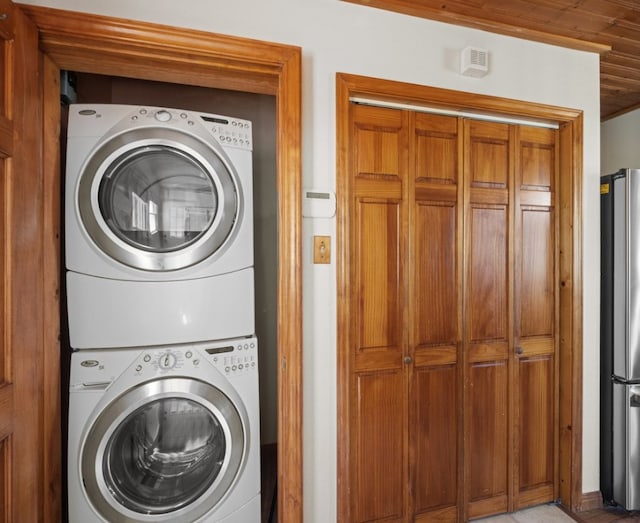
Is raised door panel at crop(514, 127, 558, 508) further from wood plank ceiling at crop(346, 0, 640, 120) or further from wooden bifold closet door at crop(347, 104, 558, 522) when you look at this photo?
wood plank ceiling at crop(346, 0, 640, 120)

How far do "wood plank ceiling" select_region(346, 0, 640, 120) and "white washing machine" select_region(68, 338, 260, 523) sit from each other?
5.78 ft

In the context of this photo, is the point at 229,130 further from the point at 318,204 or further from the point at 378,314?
the point at 378,314

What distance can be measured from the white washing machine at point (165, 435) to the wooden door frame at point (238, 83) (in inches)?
5.5

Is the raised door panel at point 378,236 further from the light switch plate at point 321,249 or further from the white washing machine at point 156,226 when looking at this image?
the white washing machine at point 156,226

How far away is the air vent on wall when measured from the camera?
5.53 ft

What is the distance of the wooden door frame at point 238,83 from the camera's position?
1344 millimetres

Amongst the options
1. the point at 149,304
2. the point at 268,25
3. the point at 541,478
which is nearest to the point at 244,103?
the point at 268,25

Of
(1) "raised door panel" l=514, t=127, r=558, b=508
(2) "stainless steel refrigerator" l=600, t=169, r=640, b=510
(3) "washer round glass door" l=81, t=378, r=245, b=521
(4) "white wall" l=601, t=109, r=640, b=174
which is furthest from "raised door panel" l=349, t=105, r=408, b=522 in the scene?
(4) "white wall" l=601, t=109, r=640, b=174

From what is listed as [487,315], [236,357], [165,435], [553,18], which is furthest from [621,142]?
[165,435]

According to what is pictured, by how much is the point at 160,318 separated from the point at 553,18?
232 cm

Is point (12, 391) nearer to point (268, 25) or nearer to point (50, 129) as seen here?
point (50, 129)

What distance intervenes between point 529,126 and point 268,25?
1.48m

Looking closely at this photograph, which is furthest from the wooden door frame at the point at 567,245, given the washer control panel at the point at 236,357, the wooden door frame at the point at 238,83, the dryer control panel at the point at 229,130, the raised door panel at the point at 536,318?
the washer control panel at the point at 236,357

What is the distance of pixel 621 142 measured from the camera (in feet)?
9.69
